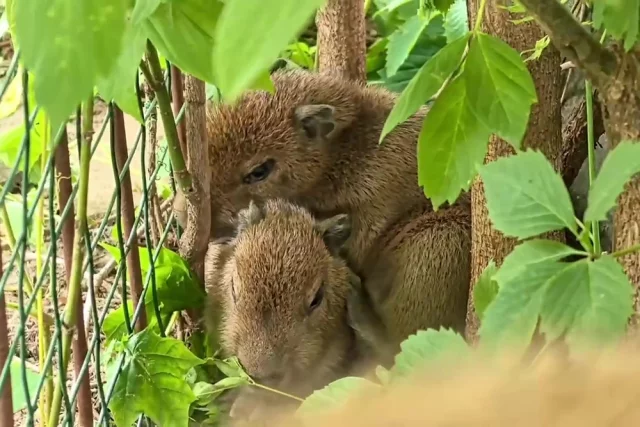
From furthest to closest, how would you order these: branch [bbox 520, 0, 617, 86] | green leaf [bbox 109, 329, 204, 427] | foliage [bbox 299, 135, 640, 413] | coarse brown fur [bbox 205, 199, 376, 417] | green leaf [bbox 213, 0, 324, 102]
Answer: coarse brown fur [bbox 205, 199, 376, 417] → green leaf [bbox 109, 329, 204, 427] → branch [bbox 520, 0, 617, 86] → foliage [bbox 299, 135, 640, 413] → green leaf [bbox 213, 0, 324, 102]

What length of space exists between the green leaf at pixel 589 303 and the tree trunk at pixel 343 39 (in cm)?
92

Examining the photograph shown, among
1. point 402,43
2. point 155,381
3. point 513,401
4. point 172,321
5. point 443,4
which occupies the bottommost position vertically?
point 513,401

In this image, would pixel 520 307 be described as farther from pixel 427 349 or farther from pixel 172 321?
pixel 172 321

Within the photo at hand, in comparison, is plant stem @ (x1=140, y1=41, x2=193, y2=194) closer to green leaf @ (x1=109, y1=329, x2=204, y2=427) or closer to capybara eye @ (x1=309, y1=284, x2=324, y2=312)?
green leaf @ (x1=109, y1=329, x2=204, y2=427)

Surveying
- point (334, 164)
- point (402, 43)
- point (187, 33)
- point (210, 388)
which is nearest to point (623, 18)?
point (187, 33)

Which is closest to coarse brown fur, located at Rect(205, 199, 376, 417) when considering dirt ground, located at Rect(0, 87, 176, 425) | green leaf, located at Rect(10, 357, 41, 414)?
green leaf, located at Rect(10, 357, 41, 414)

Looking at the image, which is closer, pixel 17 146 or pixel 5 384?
pixel 5 384

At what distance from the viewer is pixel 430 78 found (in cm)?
64

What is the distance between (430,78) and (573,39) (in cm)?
14

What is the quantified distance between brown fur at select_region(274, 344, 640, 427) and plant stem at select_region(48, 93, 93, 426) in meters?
0.60

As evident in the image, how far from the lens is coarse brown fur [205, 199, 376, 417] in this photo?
4.13 feet

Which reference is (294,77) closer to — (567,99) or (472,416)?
(567,99)

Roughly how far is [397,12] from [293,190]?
0.75 m

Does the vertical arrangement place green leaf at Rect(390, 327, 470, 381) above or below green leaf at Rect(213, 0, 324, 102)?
below
